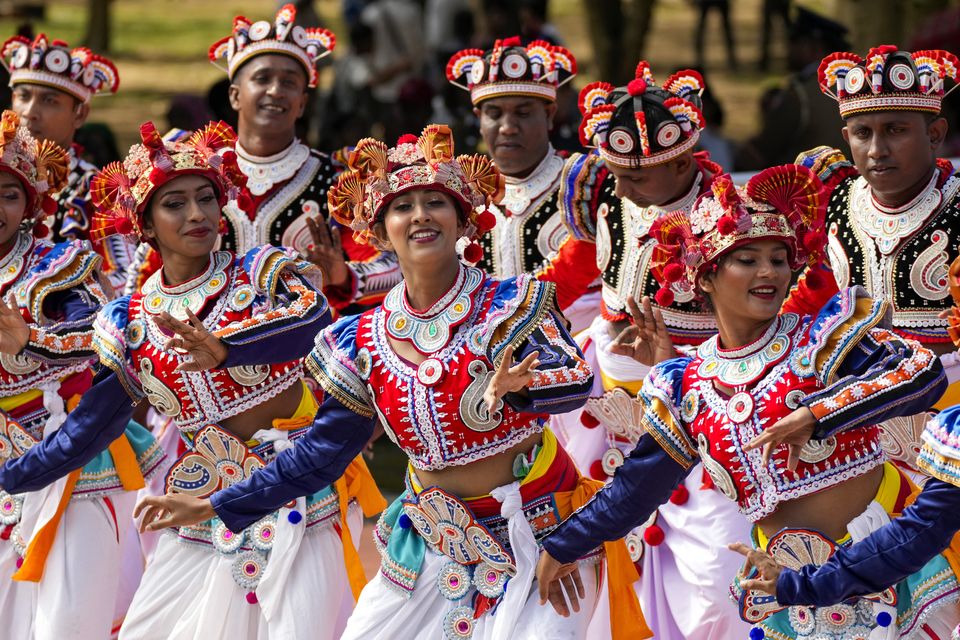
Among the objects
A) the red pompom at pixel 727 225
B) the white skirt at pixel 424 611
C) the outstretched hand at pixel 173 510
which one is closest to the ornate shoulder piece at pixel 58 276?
the outstretched hand at pixel 173 510

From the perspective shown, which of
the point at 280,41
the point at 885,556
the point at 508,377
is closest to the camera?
the point at 885,556

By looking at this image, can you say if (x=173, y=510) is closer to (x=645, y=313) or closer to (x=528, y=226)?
(x=645, y=313)

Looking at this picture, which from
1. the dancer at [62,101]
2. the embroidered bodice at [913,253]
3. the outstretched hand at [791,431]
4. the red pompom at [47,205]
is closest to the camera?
the outstretched hand at [791,431]

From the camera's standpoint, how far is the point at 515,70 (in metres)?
6.90

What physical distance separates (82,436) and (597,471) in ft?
6.19

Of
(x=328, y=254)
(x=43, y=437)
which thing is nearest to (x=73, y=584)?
(x=43, y=437)

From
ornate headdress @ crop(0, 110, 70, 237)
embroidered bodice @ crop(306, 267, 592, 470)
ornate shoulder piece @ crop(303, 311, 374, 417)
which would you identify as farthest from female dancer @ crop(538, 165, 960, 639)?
ornate headdress @ crop(0, 110, 70, 237)

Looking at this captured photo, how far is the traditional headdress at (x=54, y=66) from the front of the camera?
767cm

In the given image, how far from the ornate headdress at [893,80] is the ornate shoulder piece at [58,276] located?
2607 millimetres

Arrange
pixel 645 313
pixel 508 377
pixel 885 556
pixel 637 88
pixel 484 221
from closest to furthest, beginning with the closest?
pixel 885 556
pixel 508 377
pixel 484 221
pixel 645 313
pixel 637 88

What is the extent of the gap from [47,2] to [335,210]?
62.7ft

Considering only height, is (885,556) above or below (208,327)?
below

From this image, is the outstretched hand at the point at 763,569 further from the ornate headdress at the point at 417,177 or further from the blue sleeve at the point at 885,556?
the ornate headdress at the point at 417,177

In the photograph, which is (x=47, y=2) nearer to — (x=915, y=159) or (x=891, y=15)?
(x=891, y=15)
